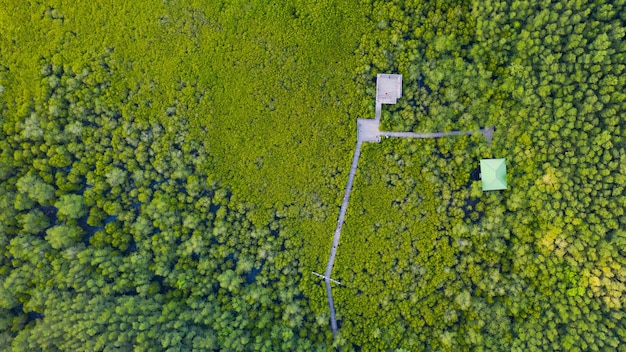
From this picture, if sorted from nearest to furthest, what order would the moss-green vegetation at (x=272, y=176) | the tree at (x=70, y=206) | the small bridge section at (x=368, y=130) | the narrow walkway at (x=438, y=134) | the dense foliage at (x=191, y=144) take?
the moss-green vegetation at (x=272, y=176) → the tree at (x=70, y=206) → the dense foliage at (x=191, y=144) → the narrow walkway at (x=438, y=134) → the small bridge section at (x=368, y=130)

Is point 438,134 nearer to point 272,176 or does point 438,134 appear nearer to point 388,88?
point 388,88

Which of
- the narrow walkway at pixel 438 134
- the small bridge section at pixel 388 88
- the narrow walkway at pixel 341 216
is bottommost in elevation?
the narrow walkway at pixel 341 216

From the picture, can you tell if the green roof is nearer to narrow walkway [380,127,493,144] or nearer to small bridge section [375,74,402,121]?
narrow walkway [380,127,493,144]

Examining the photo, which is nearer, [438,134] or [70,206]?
[70,206]

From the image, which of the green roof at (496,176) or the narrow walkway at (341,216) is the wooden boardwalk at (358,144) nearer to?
the narrow walkway at (341,216)

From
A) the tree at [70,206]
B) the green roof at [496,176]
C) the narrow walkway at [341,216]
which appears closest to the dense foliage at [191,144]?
the tree at [70,206]

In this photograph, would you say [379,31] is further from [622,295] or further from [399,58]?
[622,295]

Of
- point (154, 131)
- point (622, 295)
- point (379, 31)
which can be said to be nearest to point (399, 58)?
point (379, 31)

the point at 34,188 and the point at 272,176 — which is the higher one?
the point at 272,176

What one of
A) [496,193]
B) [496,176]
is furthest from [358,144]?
[496,193]
